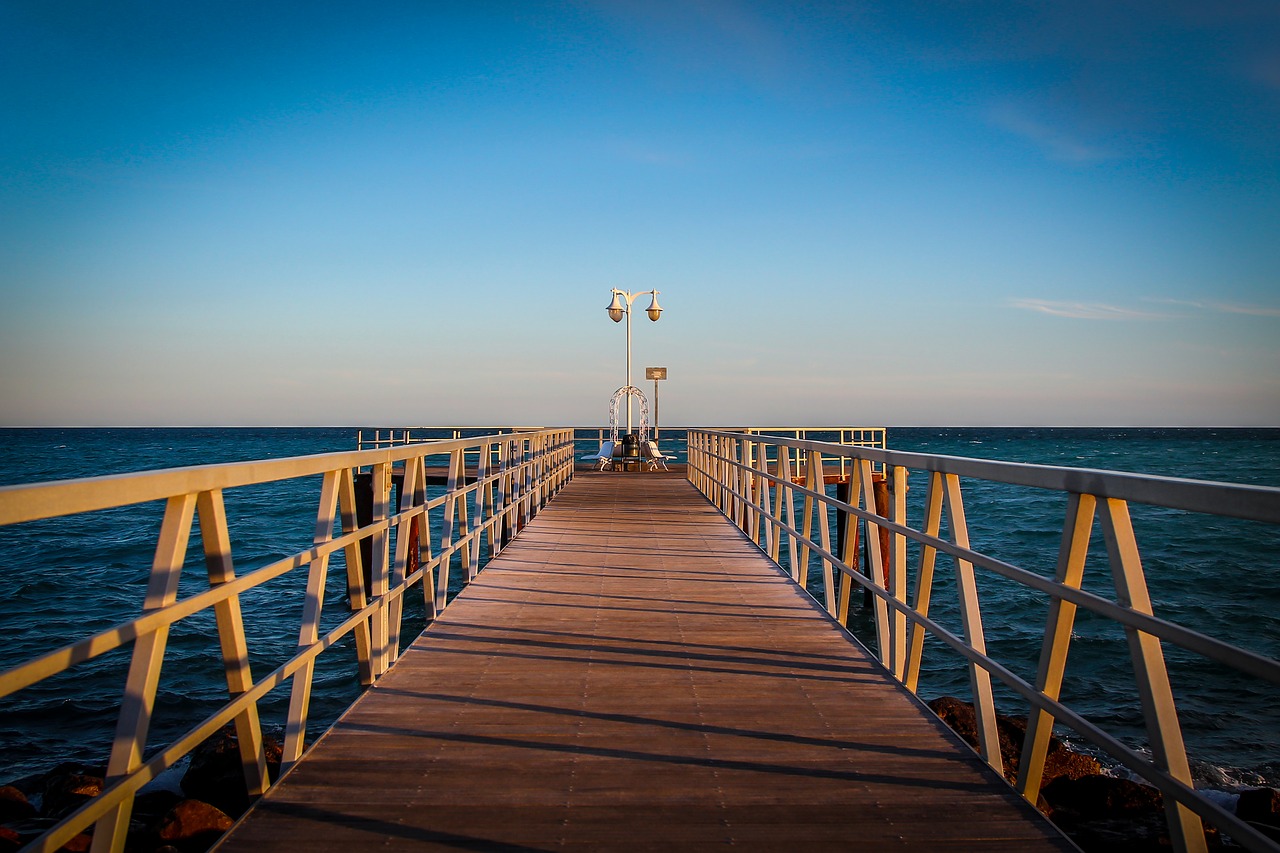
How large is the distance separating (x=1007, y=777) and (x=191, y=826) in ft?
16.7

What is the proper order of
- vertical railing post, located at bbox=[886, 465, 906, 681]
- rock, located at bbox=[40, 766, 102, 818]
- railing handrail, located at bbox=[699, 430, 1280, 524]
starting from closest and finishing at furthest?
railing handrail, located at bbox=[699, 430, 1280, 524] → vertical railing post, located at bbox=[886, 465, 906, 681] → rock, located at bbox=[40, 766, 102, 818]

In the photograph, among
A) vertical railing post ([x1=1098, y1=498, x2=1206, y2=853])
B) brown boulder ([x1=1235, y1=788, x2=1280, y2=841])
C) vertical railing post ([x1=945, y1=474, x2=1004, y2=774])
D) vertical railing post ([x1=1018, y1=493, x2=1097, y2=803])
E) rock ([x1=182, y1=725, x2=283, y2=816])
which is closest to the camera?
vertical railing post ([x1=1098, y1=498, x2=1206, y2=853])

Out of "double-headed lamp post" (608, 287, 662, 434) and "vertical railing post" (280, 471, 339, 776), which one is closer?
"vertical railing post" (280, 471, 339, 776)

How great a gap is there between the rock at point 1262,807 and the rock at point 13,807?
27.9ft

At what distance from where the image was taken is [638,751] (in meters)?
3.23

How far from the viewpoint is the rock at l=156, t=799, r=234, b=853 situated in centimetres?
440

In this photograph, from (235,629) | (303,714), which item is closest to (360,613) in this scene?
(303,714)

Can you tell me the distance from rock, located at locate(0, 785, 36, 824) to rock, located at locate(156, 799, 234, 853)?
2.43 meters

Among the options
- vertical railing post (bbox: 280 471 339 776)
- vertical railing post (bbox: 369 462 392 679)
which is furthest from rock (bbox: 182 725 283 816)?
vertical railing post (bbox: 280 471 339 776)

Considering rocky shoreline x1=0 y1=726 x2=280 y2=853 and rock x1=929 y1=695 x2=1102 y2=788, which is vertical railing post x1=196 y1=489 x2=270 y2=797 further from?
rock x1=929 y1=695 x2=1102 y2=788

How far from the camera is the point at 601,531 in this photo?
10.0 meters

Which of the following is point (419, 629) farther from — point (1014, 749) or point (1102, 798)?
point (1102, 798)

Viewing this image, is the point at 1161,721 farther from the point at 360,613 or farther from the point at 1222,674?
the point at 1222,674

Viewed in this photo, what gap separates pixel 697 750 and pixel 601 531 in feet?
22.4
